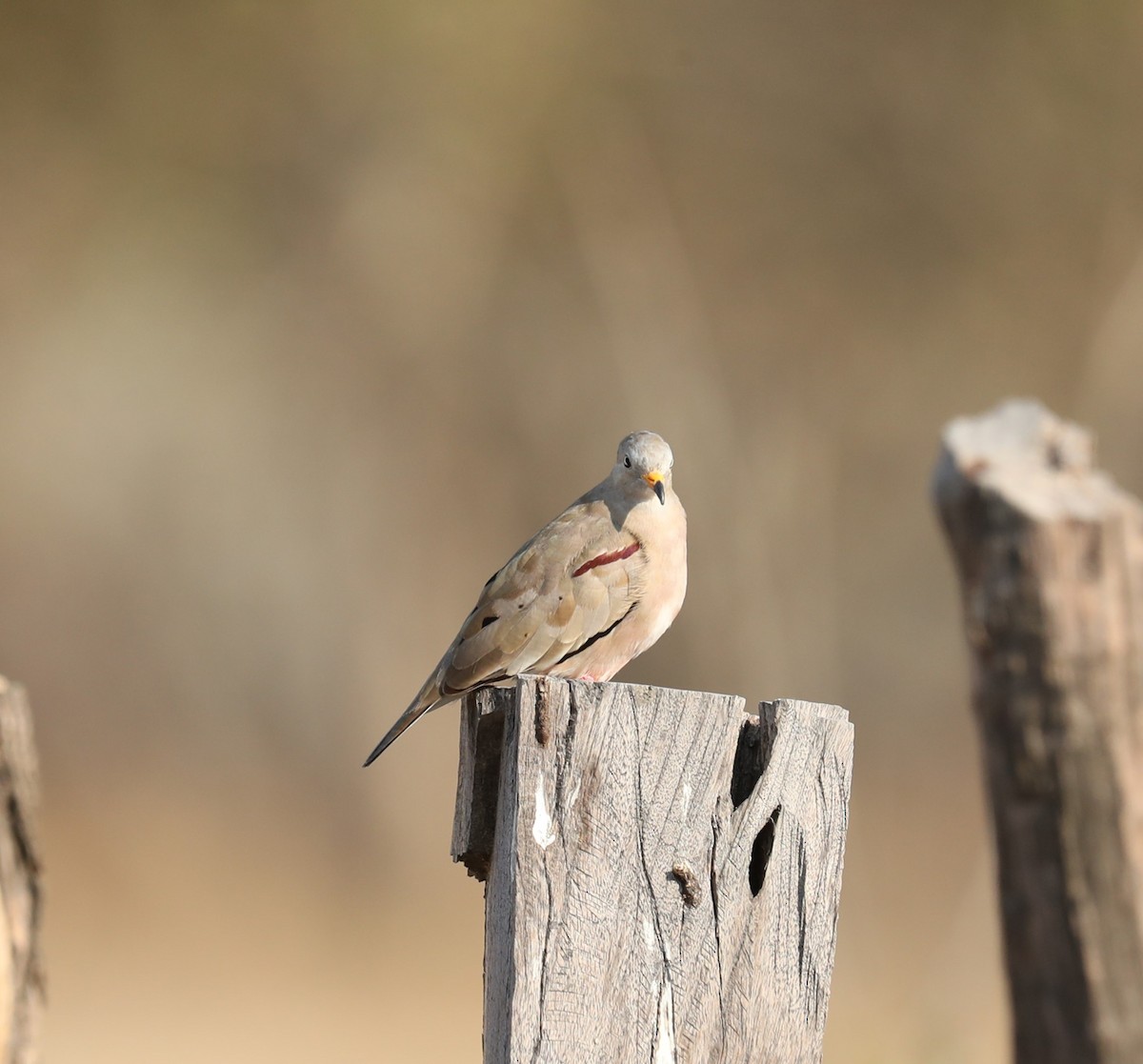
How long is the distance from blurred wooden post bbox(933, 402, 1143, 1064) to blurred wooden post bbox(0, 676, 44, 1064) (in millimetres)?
2355

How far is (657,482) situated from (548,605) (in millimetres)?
415

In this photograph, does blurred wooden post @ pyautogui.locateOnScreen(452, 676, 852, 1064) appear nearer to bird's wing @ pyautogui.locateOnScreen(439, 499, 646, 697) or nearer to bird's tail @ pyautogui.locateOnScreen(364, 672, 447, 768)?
bird's wing @ pyautogui.locateOnScreen(439, 499, 646, 697)

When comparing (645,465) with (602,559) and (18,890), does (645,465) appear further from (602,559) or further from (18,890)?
(18,890)

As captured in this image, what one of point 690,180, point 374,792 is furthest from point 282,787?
point 690,180

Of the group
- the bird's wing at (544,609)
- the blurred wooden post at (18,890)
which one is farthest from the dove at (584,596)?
the blurred wooden post at (18,890)

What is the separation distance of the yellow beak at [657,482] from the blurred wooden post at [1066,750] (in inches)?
56.0

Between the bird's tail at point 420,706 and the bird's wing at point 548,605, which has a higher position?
the bird's wing at point 548,605

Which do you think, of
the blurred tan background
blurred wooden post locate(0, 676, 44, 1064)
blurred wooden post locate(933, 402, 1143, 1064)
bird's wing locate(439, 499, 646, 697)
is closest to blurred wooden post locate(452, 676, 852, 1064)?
blurred wooden post locate(933, 402, 1143, 1064)

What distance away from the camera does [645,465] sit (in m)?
3.75

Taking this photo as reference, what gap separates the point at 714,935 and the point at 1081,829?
58 cm

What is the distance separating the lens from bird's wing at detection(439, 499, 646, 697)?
139 inches

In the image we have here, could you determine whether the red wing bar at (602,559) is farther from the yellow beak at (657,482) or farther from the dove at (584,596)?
the yellow beak at (657,482)

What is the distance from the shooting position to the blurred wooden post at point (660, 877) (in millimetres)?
2348

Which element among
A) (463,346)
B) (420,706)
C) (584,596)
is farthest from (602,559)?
(463,346)
